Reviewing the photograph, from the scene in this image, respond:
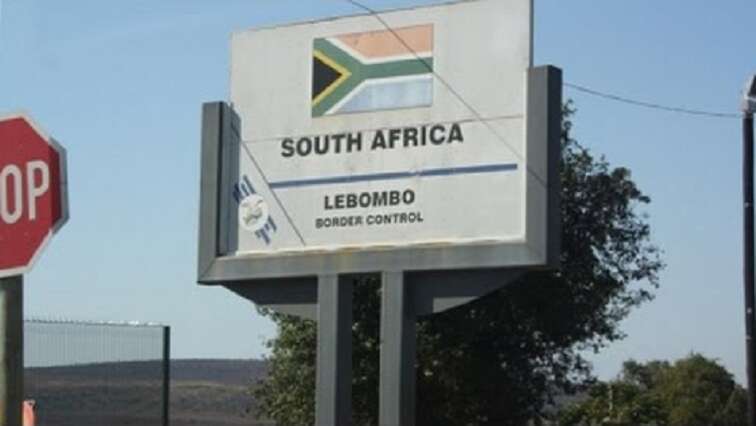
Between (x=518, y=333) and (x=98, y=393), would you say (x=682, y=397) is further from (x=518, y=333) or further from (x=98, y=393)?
(x=98, y=393)

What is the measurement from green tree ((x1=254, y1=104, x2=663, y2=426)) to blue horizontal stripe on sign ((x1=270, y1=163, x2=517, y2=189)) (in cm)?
994

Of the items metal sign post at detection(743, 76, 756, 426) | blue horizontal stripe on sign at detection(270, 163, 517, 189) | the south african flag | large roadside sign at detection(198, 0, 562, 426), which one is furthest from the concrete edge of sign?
metal sign post at detection(743, 76, 756, 426)

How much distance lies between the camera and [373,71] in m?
15.4

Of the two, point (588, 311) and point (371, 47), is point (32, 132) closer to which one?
point (371, 47)

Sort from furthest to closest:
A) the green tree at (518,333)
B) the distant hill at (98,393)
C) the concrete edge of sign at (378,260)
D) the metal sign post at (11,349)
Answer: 1. the green tree at (518,333)
2. the distant hill at (98,393)
3. the concrete edge of sign at (378,260)
4. the metal sign post at (11,349)

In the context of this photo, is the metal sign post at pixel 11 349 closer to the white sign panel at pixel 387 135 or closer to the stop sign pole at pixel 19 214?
the stop sign pole at pixel 19 214

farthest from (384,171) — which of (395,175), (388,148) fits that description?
(388,148)

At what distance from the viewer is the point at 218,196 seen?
53.4 feet

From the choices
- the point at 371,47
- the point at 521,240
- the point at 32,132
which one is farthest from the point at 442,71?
the point at 32,132

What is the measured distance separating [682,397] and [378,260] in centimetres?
5879

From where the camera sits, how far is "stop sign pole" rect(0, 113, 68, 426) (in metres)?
5.40

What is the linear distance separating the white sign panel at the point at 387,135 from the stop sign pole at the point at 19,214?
9.31 m

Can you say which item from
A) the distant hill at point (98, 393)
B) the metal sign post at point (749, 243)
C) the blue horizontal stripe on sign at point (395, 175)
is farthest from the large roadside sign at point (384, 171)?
the metal sign post at point (749, 243)

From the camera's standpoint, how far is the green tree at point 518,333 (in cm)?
2614
